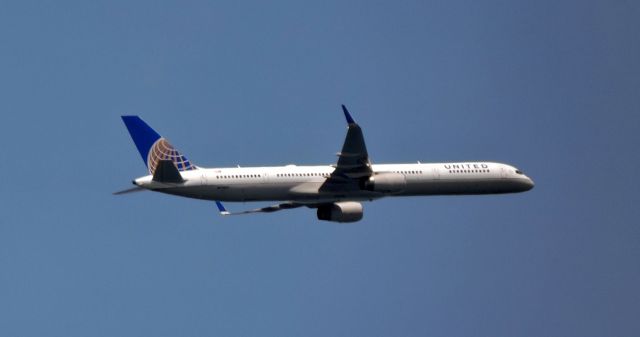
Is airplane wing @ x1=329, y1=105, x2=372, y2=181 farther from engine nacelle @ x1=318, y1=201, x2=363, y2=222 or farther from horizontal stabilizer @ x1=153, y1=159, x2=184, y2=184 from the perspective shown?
horizontal stabilizer @ x1=153, y1=159, x2=184, y2=184

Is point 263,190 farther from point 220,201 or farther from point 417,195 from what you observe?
point 417,195

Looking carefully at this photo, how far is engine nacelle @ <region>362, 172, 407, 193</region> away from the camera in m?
65.9

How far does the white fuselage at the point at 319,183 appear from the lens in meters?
64.2

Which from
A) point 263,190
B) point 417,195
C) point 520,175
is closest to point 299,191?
point 263,190

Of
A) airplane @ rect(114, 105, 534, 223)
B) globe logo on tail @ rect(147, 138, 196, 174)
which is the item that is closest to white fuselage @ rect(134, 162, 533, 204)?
airplane @ rect(114, 105, 534, 223)

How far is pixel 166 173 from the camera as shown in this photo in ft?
205

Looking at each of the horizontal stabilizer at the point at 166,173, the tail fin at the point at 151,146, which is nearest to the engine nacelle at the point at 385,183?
the tail fin at the point at 151,146

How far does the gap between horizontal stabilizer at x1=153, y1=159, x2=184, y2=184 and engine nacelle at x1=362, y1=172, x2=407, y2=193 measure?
1070 centimetres

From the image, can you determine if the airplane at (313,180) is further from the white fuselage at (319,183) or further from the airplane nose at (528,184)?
the airplane nose at (528,184)

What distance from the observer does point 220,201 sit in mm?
65312

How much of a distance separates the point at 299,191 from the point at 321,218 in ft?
13.7

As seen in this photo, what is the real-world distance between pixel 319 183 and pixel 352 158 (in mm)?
4270

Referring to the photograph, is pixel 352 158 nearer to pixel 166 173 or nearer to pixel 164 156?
pixel 166 173

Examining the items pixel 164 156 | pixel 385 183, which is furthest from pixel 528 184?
pixel 164 156
